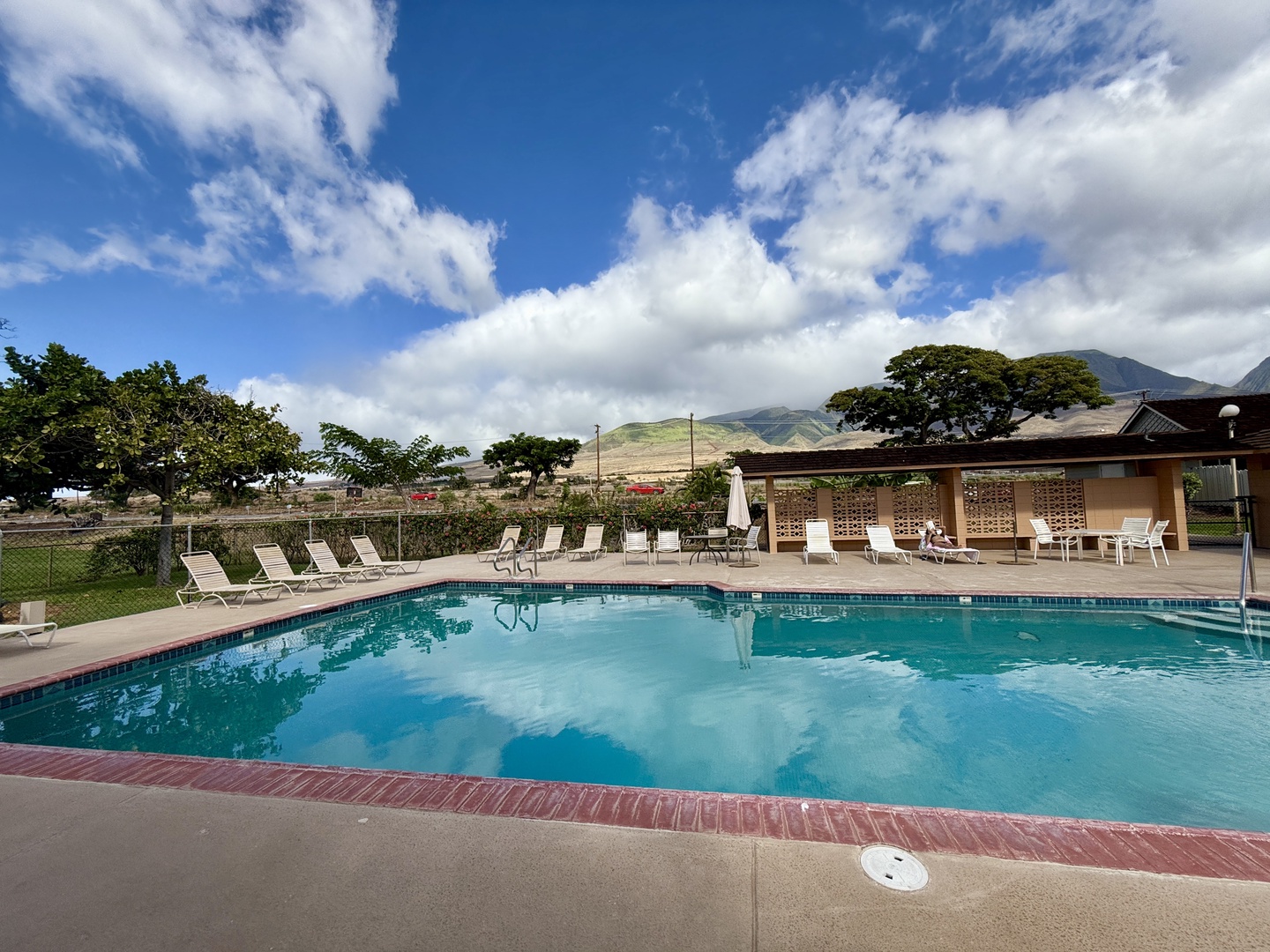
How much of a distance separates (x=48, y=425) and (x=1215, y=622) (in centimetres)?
1857

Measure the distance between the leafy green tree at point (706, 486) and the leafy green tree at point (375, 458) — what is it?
1743cm

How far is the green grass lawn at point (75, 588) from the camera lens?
368 inches

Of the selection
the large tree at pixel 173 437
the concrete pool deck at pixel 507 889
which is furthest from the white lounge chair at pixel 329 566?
the concrete pool deck at pixel 507 889

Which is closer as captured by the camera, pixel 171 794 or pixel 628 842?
pixel 628 842

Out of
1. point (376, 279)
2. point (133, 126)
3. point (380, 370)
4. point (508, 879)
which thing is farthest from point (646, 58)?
point (380, 370)

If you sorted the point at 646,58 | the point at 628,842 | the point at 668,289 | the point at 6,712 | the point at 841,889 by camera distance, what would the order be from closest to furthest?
the point at 841,889 < the point at 628,842 < the point at 6,712 < the point at 646,58 < the point at 668,289

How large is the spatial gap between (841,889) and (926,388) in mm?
38510

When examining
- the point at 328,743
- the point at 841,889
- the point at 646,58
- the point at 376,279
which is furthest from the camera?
the point at 376,279

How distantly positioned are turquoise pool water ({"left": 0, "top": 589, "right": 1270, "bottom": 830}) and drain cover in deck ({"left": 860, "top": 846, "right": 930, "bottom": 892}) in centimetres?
135

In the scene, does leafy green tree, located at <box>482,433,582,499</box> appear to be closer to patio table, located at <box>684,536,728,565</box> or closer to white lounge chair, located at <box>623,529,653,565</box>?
patio table, located at <box>684,536,728,565</box>

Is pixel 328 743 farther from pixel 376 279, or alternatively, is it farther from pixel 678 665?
pixel 376 279

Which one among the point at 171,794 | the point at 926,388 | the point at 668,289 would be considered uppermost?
the point at 668,289

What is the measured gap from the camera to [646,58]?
13.4 metres

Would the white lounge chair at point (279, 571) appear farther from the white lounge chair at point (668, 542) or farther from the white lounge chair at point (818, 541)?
the white lounge chair at point (818, 541)
